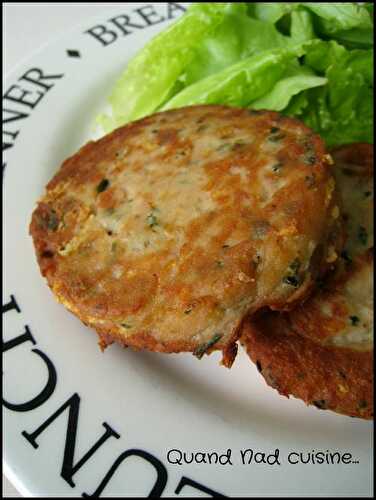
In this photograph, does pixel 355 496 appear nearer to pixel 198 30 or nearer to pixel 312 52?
pixel 312 52

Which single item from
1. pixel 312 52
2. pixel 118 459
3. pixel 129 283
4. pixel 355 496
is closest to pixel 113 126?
pixel 312 52

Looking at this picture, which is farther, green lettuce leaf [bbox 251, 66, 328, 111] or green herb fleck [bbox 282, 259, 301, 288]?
green lettuce leaf [bbox 251, 66, 328, 111]

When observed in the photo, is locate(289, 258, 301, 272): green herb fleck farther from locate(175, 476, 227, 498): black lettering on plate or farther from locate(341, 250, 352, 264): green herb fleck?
locate(175, 476, 227, 498): black lettering on plate

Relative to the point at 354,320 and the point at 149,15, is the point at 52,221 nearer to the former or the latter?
the point at 354,320

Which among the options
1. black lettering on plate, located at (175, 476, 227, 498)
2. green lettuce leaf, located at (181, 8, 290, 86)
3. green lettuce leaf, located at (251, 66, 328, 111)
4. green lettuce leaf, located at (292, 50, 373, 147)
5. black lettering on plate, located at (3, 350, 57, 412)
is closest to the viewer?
black lettering on plate, located at (175, 476, 227, 498)

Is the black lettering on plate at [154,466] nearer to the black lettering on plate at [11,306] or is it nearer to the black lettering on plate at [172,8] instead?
the black lettering on plate at [11,306]

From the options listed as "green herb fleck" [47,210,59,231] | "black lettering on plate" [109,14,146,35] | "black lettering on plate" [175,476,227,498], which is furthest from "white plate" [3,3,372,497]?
"black lettering on plate" [109,14,146,35]

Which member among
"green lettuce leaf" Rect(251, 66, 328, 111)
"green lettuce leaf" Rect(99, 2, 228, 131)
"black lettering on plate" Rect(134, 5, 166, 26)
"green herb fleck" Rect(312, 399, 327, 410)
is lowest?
"green herb fleck" Rect(312, 399, 327, 410)
